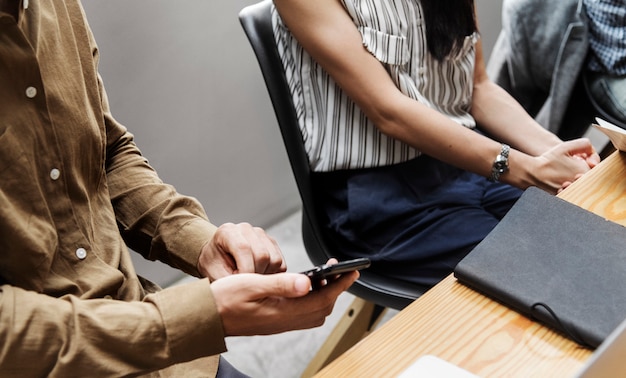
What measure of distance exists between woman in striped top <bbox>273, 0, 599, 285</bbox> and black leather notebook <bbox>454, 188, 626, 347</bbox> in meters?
0.34

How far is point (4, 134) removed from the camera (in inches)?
31.6

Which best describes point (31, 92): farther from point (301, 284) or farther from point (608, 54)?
point (608, 54)

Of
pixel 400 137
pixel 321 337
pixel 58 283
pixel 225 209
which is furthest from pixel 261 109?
pixel 58 283

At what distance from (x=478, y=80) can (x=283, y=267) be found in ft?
2.44

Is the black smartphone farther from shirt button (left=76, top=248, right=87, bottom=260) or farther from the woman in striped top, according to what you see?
the woman in striped top

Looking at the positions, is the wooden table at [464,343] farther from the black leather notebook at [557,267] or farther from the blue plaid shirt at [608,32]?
the blue plaid shirt at [608,32]

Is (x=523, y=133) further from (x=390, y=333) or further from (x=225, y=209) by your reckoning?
(x=225, y=209)

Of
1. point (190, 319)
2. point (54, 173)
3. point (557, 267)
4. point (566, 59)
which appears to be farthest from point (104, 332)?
point (566, 59)

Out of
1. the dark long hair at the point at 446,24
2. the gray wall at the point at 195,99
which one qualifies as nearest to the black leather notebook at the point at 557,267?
the dark long hair at the point at 446,24

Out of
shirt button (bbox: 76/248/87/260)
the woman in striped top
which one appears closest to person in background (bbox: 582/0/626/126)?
the woman in striped top

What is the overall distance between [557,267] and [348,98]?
595 mm

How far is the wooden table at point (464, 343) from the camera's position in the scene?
0.73m

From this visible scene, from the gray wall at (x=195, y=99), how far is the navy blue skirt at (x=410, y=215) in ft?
1.92

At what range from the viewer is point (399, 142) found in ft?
4.38
